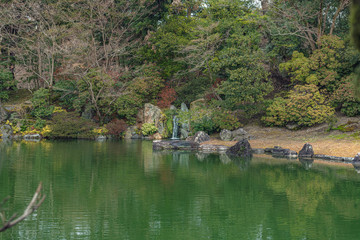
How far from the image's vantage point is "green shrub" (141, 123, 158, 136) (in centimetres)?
2794

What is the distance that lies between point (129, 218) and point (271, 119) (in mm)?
15311

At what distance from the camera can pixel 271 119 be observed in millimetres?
22172

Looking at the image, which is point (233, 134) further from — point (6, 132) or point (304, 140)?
point (6, 132)

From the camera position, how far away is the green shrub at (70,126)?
86.2ft

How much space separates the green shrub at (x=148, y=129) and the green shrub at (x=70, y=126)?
3419mm

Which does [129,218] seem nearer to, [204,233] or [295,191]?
[204,233]

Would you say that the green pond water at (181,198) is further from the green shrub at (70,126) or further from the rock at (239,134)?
the green shrub at (70,126)

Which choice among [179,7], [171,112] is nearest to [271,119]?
[171,112]

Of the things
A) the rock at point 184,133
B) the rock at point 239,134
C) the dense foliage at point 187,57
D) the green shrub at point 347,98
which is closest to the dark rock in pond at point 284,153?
the rock at point 239,134

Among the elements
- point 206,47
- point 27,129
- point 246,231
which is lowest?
point 246,231

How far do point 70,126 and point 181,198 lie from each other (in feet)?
59.3

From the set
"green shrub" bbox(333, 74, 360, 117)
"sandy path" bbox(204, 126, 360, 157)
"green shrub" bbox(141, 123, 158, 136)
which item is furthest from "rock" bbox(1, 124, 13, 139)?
"green shrub" bbox(333, 74, 360, 117)

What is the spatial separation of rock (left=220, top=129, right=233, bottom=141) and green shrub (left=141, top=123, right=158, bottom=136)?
6.95m

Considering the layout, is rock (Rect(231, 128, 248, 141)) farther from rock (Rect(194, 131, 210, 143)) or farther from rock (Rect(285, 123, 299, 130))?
rock (Rect(285, 123, 299, 130))
